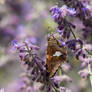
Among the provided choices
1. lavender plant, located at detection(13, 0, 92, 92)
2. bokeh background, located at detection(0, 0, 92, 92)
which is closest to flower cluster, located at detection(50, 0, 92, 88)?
lavender plant, located at detection(13, 0, 92, 92)

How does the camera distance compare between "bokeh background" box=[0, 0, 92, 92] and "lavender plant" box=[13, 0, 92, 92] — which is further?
"bokeh background" box=[0, 0, 92, 92]

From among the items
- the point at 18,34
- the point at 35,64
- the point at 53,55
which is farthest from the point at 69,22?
the point at 18,34

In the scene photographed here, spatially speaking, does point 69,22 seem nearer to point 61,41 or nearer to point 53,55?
point 61,41

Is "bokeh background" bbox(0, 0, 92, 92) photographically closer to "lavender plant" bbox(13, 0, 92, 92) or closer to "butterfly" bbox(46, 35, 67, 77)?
"lavender plant" bbox(13, 0, 92, 92)

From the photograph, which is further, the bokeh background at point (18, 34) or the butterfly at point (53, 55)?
the bokeh background at point (18, 34)

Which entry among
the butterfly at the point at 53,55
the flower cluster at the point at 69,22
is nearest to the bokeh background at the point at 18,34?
the flower cluster at the point at 69,22

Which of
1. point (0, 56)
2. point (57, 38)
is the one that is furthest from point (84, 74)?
point (0, 56)

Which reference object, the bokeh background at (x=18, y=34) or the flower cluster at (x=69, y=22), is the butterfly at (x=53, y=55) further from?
the bokeh background at (x=18, y=34)

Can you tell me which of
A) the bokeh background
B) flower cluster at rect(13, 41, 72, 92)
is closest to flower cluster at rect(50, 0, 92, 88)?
flower cluster at rect(13, 41, 72, 92)

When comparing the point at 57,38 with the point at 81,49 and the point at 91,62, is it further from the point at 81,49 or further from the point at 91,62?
the point at 91,62
